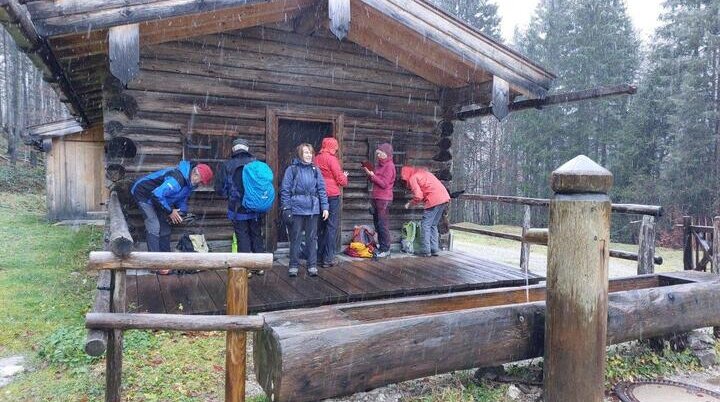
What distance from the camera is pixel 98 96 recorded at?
33.5ft

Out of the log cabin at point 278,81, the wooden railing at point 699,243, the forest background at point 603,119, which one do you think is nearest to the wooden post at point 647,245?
the wooden railing at point 699,243

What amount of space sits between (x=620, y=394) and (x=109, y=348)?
146 inches

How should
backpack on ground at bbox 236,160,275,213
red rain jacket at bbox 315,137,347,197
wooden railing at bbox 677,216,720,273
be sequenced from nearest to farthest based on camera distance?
1. backpack on ground at bbox 236,160,275,213
2. red rain jacket at bbox 315,137,347,197
3. wooden railing at bbox 677,216,720,273

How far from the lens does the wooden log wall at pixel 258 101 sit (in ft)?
23.0

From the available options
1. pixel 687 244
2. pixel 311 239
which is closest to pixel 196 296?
pixel 311 239

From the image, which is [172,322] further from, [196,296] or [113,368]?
[196,296]

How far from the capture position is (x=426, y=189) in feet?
27.8

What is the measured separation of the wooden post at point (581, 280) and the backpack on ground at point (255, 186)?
4395mm

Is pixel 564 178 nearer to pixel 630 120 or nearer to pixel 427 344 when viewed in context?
pixel 427 344

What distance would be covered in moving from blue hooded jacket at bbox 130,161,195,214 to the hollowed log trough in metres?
3.64

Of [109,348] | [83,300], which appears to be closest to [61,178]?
[83,300]

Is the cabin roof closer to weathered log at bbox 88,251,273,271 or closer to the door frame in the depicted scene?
the door frame

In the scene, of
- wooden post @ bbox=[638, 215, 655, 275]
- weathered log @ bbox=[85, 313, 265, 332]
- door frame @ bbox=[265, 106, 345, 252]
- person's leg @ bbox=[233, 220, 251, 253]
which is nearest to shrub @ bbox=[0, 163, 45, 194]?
door frame @ bbox=[265, 106, 345, 252]

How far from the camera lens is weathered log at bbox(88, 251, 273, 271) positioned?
10.8 ft
